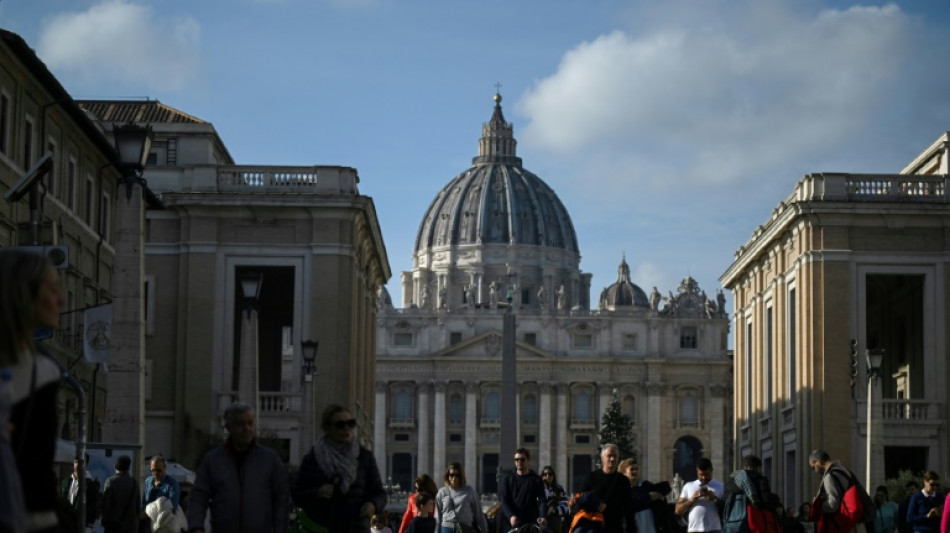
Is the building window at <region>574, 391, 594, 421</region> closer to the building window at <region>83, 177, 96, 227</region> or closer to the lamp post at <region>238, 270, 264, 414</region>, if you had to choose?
the building window at <region>83, 177, 96, 227</region>

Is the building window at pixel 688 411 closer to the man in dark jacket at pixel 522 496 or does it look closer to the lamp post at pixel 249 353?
the lamp post at pixel 249 353

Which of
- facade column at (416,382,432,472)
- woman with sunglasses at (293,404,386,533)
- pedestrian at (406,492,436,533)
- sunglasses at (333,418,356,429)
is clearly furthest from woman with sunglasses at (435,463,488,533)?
facade column at (416,382,432,472)

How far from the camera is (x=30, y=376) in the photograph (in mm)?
6832

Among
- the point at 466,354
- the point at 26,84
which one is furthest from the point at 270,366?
the point at 466,354

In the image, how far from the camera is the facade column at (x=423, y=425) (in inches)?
5925

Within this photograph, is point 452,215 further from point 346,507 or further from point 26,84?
point 346,507

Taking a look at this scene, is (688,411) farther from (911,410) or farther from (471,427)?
(911,410)

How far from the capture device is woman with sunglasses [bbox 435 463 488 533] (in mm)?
19938

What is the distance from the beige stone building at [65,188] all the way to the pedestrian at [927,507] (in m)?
15.6

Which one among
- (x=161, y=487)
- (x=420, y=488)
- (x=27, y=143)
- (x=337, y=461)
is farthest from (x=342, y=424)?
(x=27, y=143)

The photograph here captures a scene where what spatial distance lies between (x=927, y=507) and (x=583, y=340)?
131795 millimetres

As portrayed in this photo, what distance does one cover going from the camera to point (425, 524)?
20250mm

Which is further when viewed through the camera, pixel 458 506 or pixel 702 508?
pixel 458 506

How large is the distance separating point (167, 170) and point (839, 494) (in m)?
43.5
